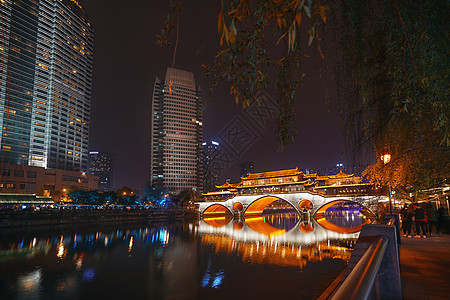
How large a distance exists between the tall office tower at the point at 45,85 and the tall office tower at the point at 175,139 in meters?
32.2

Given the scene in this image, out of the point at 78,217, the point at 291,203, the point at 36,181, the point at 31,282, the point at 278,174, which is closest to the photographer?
the point at 31,282

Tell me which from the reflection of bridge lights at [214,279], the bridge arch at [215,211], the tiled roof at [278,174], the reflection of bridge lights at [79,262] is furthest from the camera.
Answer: the bridge arch at [215,211]

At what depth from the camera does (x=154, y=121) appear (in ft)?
371

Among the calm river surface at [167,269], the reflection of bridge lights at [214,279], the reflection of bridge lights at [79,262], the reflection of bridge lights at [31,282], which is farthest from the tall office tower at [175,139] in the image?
the reflection of bridge lights at [214,279]

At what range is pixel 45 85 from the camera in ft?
226

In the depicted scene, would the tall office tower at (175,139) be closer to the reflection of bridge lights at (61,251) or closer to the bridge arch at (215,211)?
the bridge arch at (215,211)

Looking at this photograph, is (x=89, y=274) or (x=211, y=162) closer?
(x=89, y=274)

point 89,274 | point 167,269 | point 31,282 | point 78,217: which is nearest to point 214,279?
point 167,269

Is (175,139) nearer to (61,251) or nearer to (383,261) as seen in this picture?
(61,251)

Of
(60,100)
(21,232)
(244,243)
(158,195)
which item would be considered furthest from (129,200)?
(244,243)

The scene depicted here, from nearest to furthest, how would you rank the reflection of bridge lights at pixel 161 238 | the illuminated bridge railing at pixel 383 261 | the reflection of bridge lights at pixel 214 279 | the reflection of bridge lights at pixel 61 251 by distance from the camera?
the illuminated bridge railing at pixel 383 261
the reflection of bridge lights at pixel 214 279
the reflection of bridge lights at pixel 61 251
the reflection of bridge lights at pixel 161 238

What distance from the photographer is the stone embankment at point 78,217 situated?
3142 cm

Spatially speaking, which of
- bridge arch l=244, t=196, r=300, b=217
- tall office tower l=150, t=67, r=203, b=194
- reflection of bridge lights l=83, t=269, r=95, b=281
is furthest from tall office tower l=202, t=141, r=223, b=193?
reflection of bridge lights l=83, t=269, r=95, b=281

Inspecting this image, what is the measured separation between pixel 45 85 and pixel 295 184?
2630 inches
